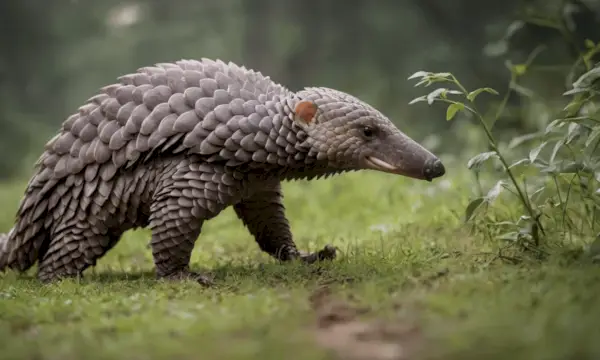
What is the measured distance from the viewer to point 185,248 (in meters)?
3.78

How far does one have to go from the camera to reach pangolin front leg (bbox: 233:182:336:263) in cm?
429

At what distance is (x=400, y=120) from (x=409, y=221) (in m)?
5.41

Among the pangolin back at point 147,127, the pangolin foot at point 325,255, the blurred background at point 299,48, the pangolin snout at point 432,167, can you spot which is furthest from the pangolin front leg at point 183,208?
the blurred background at point 299,48

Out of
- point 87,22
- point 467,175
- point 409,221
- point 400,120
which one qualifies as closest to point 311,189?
point 467,175

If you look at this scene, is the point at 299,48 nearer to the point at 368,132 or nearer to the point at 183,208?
the point at 368,132

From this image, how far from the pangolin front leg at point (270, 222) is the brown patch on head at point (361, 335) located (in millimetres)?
1504

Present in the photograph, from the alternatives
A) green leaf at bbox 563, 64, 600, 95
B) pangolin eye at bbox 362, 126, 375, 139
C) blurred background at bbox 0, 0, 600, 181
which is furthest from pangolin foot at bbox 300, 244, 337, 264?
blurred background at bbox 0, 0, 600, 181

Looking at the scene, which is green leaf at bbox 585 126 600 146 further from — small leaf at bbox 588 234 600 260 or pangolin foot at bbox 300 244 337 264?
pangolin foot at bbox 300 244 337 264

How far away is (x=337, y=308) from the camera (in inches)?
111

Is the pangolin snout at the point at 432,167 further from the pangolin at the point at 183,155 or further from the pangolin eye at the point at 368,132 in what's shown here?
the pangolin eye at the point at 368,132

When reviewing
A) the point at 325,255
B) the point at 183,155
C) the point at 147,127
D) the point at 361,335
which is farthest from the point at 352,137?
the point at 361,335

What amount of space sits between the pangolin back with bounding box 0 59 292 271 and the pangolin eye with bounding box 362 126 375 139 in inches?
20.3

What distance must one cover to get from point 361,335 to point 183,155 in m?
1.78

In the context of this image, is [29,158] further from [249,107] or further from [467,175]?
[249,107]
